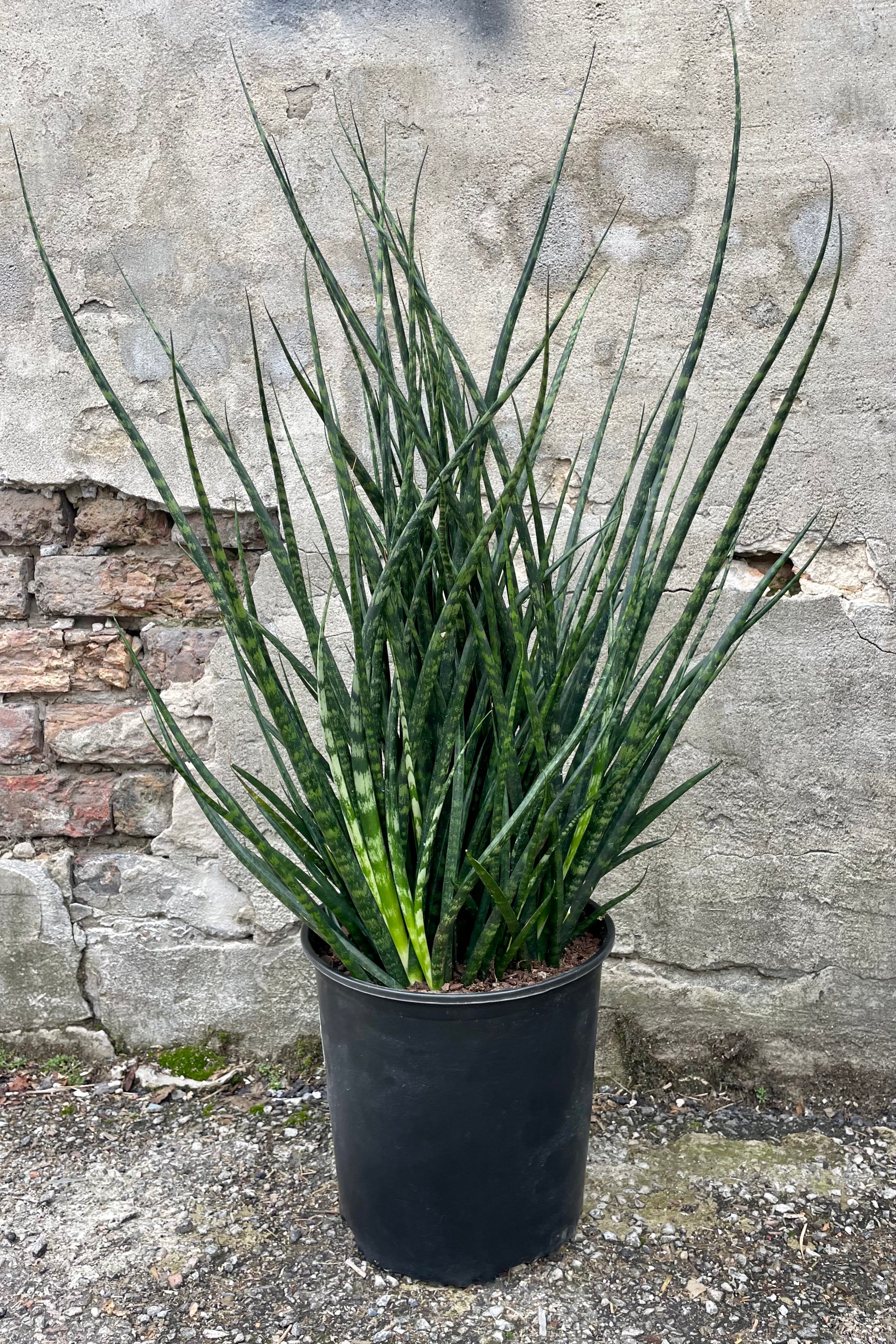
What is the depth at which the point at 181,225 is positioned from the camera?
1854 mm

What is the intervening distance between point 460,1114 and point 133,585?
1153 millimetres

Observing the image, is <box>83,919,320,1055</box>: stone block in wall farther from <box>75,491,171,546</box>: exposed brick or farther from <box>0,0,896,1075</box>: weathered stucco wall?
<box>75,491,171,546</box>: exposed brick

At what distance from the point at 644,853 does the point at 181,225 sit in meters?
1.40

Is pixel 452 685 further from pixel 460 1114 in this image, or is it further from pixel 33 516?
pixel 33 516

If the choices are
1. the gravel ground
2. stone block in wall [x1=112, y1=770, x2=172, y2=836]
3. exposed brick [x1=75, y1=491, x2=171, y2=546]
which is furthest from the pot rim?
exposed brick [x1=75, y1=491, x2=171, y2=546]

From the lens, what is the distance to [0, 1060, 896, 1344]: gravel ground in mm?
1425

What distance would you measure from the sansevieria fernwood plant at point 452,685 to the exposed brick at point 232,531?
52cm

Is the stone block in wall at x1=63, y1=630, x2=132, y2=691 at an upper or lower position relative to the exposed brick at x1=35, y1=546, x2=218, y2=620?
lower

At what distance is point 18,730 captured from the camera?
6.60 feet

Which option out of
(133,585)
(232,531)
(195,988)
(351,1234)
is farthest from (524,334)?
(351,1234)

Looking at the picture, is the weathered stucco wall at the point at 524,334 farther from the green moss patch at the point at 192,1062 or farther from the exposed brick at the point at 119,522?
the green moss patch at the point at 192,1062

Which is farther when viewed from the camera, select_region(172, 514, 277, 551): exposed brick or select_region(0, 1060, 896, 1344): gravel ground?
select_region(172, 514, 277, 551): exposed brick

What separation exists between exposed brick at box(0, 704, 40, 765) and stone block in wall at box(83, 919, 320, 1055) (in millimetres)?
378

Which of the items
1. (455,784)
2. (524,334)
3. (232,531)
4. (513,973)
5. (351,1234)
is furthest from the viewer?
(232,531)
